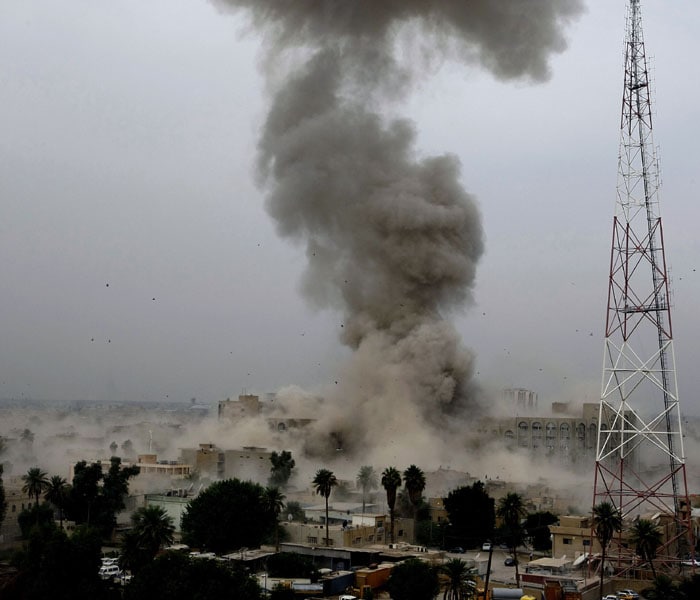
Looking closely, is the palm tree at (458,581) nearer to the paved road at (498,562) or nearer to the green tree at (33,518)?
the paved road at (498,562)

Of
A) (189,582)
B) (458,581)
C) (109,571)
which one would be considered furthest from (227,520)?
(458,581)

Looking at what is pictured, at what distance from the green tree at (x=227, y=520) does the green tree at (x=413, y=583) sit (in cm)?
878

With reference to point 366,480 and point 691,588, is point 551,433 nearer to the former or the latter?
point 366,480

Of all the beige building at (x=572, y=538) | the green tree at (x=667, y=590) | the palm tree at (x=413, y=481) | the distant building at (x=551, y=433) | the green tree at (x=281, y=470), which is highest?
the distant building at (x=551, y=433)

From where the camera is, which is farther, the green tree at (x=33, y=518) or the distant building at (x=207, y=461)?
the distant building at (x=207, y=461)

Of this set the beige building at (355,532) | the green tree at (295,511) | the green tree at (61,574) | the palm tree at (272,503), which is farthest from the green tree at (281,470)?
the green tree at (61,574)

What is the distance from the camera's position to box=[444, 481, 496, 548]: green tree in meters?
45.2

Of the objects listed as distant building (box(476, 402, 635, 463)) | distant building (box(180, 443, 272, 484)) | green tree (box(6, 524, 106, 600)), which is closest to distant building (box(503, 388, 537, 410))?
distant building (box(476, 402, 635, 463))

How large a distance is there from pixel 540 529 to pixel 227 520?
15.1m

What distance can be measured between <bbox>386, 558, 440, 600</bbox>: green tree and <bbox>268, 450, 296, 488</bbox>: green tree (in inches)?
984

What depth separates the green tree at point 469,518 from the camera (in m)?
45.2

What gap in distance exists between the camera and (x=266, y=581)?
33156 millimetres

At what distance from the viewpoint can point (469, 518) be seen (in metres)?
45.8

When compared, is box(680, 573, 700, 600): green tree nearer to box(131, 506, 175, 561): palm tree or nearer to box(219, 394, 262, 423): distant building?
box(131, 506, 175, 561): palm tree
